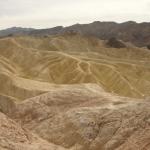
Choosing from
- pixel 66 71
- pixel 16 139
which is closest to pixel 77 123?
pixel 16 139

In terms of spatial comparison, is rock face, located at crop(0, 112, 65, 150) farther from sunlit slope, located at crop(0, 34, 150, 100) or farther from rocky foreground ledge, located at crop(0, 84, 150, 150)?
sunlit slope, located at crop(0, 34, 150, 100)

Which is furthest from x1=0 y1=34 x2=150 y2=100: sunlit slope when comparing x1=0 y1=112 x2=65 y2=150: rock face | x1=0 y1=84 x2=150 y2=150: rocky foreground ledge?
x1=0 y1=112 x2=65 y2=150: rock face

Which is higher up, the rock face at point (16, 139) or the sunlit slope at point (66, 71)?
the rock face at point (16, 139)

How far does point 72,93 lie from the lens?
3369cm

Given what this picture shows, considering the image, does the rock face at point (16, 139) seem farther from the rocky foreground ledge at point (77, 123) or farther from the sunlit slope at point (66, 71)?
the sunlit slope at point (66, 71)

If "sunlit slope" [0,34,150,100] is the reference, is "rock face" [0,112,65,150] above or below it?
above

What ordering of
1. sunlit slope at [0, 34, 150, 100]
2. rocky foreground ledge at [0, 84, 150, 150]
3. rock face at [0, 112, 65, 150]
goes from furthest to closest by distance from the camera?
sunlit slope at [0, 34, 150, 100] < rocky foreground ledge at [0, 84, 150, 150] < rock face at [0, 112, 65, 150]

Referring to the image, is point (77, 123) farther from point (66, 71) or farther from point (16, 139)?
point (66, 71)

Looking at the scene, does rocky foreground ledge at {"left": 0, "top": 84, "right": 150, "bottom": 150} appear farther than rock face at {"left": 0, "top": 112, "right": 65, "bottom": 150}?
Yes

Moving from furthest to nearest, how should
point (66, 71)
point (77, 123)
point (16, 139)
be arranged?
point (66, 71), point (77, 123), point (16, 139)

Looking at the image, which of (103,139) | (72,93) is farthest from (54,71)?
(103,139)

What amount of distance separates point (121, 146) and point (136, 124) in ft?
6.48

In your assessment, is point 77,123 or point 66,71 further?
point 66,71

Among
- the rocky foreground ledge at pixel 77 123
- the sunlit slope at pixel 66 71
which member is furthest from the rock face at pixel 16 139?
the sunlit slope at pixel 66 71
